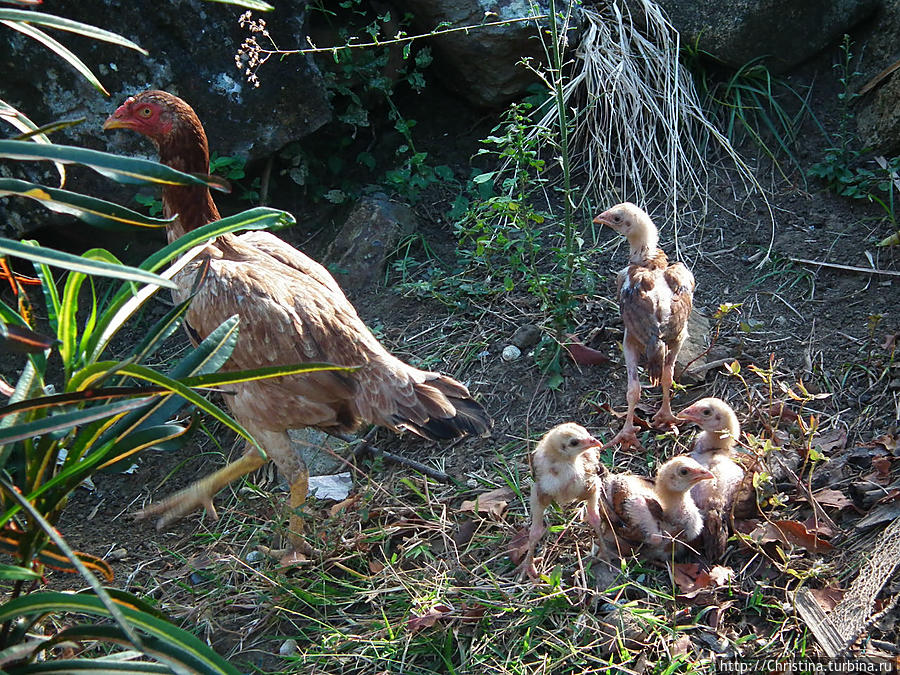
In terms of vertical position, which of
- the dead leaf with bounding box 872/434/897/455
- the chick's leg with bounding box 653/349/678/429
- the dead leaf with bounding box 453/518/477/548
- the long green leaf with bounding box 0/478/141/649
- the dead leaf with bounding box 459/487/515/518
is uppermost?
the long green leaf with bounding box 0/478/141/649

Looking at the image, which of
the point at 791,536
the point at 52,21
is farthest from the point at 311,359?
the point at 791,536

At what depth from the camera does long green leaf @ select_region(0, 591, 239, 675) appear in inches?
81.6

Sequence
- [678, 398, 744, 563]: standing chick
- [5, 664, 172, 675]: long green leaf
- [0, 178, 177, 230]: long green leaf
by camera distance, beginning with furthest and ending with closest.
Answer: [678, 398, 744, 563]: standing chick < [0, 178, 177, 230]: long green leaf < [5, 664, 172, 675]: long green leaf

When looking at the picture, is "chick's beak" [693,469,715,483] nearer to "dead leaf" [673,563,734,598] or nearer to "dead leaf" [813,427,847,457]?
"dead leaf" [673,563,734,598]

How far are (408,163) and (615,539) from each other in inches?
123

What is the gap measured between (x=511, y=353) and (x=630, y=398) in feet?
2.71

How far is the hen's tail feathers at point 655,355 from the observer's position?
148 inches

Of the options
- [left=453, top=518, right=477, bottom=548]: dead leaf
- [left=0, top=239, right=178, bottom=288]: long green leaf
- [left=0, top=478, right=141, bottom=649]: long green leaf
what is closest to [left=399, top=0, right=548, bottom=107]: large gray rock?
[left=453, top=518, right=477, bottom=548]: dead leaf

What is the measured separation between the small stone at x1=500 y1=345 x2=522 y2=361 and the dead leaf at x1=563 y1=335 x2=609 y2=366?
29 cm

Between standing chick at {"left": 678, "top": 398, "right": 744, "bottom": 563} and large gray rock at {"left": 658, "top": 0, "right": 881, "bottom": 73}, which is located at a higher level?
large gray rock at {"left": 658, "top": 0, "right": 881, "bottom": 73}

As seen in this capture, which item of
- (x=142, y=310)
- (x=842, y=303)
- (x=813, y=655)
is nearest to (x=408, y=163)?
(x=142, y=310)

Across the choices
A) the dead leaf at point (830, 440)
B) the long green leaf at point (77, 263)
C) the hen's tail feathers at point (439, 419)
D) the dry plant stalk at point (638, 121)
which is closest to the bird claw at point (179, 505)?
the hen's tail feathers at point (439, 419)

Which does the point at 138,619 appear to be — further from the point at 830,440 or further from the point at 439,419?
the point at 830,440

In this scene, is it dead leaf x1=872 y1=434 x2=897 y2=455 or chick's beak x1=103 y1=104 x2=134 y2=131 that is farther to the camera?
chick's beak x1=103 y1=104 x2=134 y2=131
